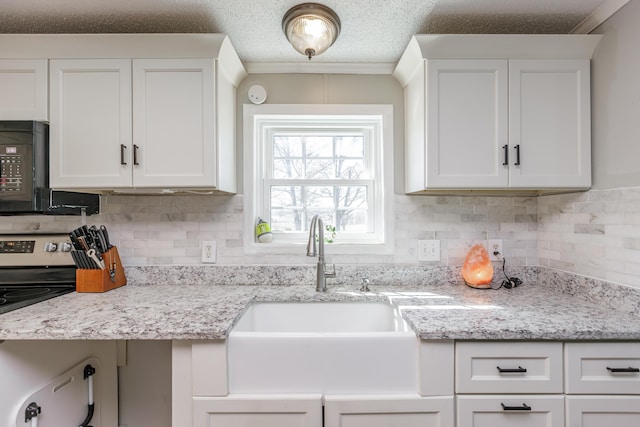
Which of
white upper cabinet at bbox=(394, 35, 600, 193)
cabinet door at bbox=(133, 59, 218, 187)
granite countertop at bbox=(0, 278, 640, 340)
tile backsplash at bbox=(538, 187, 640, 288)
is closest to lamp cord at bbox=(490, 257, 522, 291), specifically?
granite countertop at bbox=(0, 278, 640, 340)

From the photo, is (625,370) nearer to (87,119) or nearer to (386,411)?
(386,411)

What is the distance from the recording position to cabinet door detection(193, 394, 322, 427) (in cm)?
119

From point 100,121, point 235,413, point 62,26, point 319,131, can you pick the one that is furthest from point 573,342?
point 62,26

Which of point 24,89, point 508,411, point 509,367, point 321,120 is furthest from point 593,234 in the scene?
point 24,89

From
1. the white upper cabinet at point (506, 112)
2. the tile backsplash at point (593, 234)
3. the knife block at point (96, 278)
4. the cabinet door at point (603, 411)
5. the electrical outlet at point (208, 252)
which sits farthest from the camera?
the electrical outlet at point (208, 252)

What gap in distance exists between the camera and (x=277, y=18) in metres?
1.55

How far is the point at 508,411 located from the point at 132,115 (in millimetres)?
1968

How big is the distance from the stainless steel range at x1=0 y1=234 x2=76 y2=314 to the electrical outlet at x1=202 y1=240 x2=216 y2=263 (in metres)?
0.65

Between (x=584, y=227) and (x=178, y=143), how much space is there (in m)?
1.96

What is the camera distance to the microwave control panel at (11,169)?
1.51m

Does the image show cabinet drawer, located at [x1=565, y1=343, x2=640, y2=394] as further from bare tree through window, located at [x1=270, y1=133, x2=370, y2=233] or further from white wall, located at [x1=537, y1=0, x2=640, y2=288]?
bare tree through window, located at [x1=270, y1=133, x2=370, y2=233]

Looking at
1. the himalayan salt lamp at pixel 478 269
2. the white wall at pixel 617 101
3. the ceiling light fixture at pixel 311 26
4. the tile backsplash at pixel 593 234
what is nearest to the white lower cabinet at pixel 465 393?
the tile backsplash at pixel 593 234

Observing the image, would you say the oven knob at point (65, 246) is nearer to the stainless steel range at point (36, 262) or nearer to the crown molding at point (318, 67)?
the stainless steel range at point (36, 262)

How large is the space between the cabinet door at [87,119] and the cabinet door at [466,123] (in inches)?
56.8
